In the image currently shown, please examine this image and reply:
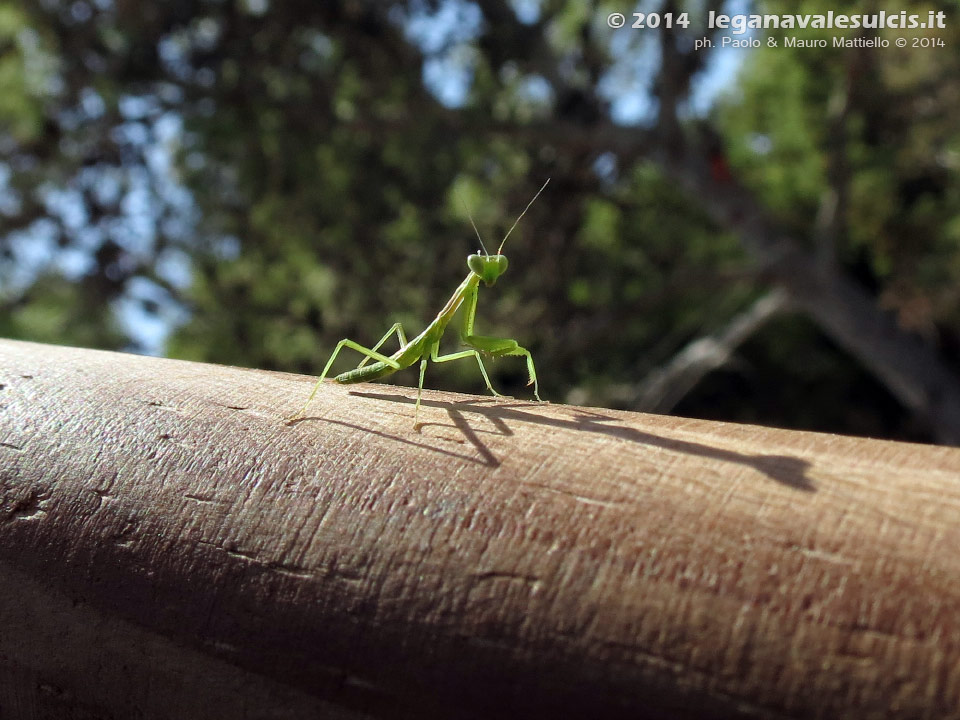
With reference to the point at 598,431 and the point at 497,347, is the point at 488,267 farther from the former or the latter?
the point at 598,431

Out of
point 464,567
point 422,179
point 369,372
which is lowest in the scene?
point 464,567

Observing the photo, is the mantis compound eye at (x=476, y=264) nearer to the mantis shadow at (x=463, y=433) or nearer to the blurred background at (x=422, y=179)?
the mantis shadow at (x=463, y=433)

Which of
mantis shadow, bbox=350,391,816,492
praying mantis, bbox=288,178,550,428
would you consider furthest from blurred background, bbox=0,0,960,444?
mantis shadow, bbox=350,391,816,492

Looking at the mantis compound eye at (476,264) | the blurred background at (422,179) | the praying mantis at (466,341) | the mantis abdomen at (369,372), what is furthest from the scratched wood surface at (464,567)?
the blurred background at (422,179)

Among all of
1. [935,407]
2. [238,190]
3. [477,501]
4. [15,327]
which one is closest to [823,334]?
[935,407]

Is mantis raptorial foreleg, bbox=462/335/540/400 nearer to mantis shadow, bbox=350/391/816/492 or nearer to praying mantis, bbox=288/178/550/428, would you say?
praying mantis, bbox=288/178/550/428

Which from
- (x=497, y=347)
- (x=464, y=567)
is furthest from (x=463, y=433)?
(x=497, y=347)
